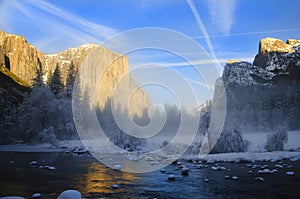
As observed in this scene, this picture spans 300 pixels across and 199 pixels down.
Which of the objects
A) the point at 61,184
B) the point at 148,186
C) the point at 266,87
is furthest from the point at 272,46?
the point at 61,184

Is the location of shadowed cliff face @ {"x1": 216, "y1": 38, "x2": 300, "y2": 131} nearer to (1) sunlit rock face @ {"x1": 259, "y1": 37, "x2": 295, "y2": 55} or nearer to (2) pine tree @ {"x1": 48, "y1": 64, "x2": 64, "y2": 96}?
(1) sunlit rock face @ {"x1": 259, "y1": 37, "x2": 295, "y2": 55}

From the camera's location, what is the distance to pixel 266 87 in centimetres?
15350

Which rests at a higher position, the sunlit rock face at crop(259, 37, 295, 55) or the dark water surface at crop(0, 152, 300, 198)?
the sunlit rock face at crop(259, 37, 295, 55)

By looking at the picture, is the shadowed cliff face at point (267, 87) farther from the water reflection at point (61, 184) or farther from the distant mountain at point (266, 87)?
the water reflection at point (61, 184)

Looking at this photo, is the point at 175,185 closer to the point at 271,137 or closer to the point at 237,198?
the point at 237,198

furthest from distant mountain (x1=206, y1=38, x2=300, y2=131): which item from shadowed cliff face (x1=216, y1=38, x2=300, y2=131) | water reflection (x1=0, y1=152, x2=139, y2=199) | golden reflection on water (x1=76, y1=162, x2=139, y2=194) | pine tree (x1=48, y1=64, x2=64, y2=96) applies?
water reflection (x1=0, y1=152, x2=139, y2=199)

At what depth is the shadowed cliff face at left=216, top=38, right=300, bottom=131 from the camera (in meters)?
120

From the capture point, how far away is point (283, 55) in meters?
167

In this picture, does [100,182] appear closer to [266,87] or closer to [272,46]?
[266,87]

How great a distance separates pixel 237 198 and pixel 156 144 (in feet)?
121

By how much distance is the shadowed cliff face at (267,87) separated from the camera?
120438 millimetres

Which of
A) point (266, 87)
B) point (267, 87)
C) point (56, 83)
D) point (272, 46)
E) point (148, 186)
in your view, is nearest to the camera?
point (148, 186)

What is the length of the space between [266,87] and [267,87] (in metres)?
0.55

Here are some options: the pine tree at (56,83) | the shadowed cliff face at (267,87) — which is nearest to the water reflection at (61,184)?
the pine tree at (56,83)
